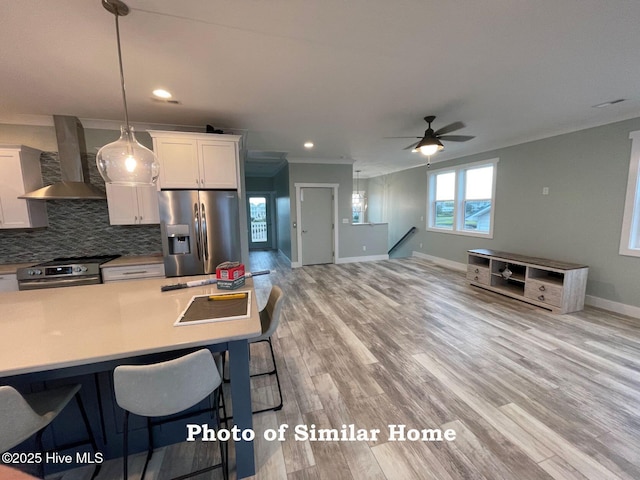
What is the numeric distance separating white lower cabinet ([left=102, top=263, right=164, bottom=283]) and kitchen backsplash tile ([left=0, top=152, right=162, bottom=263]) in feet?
2.00

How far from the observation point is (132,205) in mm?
3271

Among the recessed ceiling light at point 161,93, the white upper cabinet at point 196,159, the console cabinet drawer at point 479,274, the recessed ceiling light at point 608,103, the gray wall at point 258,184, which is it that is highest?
the recessed ceiling light at point 161,93

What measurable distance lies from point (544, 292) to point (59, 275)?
598 centimetres

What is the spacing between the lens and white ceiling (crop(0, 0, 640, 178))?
155cm

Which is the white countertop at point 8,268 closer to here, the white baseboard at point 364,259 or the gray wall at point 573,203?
the white baseboard at point 364,259

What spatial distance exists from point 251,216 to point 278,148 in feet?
15.5

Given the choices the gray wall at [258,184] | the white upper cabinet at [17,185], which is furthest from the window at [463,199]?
the white upper cabinet at [17,185]

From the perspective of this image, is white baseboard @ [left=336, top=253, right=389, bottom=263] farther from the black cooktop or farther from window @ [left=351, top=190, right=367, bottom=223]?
the black cooktop

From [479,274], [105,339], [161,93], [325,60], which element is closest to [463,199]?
[479,274]

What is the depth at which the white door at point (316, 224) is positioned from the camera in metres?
6.41

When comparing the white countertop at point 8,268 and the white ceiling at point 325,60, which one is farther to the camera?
the white countertop at point 8,268

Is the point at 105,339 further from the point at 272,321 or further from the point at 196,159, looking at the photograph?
the point at 196,159

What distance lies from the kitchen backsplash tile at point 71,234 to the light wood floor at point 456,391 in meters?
2.42

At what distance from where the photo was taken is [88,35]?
5.63 ft
